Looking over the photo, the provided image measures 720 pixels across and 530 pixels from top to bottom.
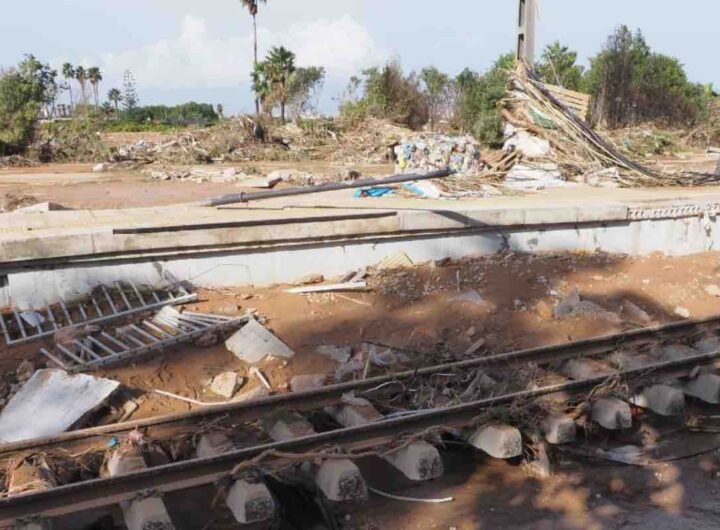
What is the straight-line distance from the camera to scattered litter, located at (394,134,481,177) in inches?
590

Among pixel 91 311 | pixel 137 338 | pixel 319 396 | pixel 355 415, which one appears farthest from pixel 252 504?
pixel 91 311

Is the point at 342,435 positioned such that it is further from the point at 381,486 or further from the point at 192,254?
the point at 192,254

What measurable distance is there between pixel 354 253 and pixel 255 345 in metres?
2.15

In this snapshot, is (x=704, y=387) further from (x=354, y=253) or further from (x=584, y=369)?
(x=354, y=253)

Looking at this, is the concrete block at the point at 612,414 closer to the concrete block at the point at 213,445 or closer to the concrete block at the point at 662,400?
the concrete block at the point at 662,400

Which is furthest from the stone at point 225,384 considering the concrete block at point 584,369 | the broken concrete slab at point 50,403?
the concrete block at point 584,369

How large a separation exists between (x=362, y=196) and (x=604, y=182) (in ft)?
18.0

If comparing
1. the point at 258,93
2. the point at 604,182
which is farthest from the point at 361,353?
the point at 258,93

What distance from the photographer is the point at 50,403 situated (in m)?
5.79

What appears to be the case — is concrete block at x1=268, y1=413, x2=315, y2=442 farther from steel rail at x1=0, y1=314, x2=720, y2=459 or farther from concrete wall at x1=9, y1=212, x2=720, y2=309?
concrete wall at x1=9, y1=212, x2=720, y2=309

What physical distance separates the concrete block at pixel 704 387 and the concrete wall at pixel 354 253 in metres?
3.41

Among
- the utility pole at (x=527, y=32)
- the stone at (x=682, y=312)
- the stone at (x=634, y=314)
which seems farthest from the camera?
the utility pole at (x=527, y=32)

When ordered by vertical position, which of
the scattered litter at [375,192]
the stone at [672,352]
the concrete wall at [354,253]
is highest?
the scattered litter at [375,192]

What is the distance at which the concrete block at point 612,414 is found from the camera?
5785mm
